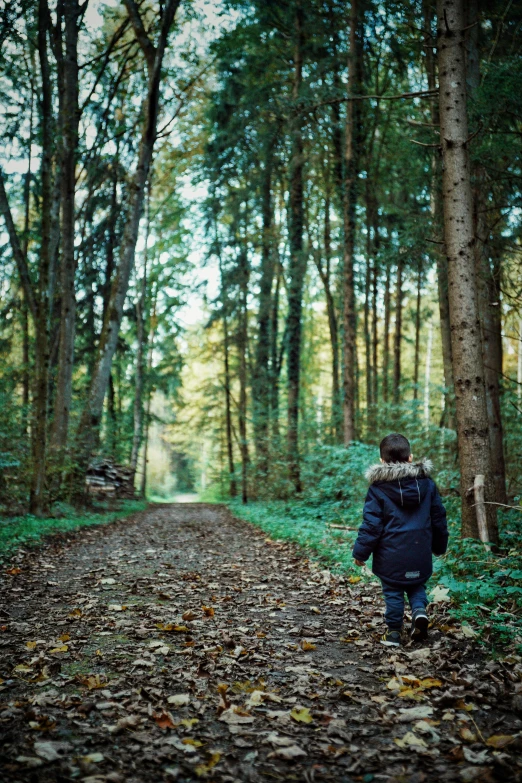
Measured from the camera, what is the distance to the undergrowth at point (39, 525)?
8500mm

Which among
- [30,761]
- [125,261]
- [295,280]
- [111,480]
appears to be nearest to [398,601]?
[30,761]

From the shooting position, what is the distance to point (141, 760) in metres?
2.62

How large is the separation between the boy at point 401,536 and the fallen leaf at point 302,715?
1352mm

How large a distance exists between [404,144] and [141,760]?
11.2m

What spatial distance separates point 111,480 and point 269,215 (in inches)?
488

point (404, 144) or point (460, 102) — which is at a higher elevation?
point (404, 144)

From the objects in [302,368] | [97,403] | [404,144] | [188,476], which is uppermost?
[404,144]

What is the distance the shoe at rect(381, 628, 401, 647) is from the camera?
4.26 m

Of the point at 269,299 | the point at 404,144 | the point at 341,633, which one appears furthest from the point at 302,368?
the point at 341,633

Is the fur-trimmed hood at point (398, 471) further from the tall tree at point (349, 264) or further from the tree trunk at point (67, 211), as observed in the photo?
the tree trunk at point (67, 211)

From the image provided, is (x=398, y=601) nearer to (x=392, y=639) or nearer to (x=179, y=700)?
(x=392, y=639)

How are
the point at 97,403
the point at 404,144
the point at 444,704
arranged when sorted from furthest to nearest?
1. the point at 97,403
2. the point at 404,144
3. the point at 444,704

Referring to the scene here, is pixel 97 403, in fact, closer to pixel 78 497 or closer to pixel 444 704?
pixel 78 497

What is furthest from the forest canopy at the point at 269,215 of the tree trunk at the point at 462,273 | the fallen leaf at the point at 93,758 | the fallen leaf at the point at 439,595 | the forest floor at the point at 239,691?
the fallen leaf at the point at 93,758
